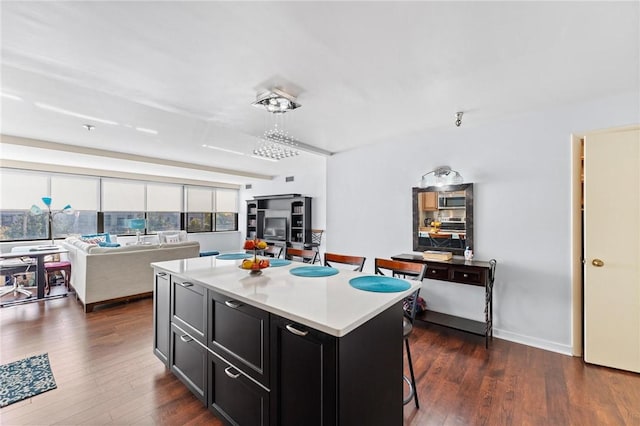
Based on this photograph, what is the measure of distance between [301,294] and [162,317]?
1.51 metres

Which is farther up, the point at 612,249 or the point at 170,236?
the point at 612,249

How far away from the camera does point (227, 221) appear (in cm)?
941

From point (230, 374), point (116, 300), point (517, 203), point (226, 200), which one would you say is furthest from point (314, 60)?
point (226, 200)

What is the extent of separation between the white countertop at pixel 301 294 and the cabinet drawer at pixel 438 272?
4.55ft

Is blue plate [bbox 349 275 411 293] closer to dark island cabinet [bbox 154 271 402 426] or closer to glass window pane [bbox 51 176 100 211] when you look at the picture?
dark island cabinet [bbox 154 271 402 426]

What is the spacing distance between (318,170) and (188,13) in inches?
203

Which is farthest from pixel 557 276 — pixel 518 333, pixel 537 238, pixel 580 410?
pixel 580 410

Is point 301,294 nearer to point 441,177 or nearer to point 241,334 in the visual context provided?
point 241,334

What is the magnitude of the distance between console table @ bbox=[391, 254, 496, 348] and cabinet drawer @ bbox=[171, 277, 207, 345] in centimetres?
237

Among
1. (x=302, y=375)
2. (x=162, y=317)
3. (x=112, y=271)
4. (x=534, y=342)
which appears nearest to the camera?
(x=302, y=375)

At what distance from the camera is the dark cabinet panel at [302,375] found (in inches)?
46.1

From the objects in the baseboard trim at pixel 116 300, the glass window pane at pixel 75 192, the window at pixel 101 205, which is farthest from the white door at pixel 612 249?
the glass window pane at pixel 75 192

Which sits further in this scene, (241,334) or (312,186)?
(312,186)

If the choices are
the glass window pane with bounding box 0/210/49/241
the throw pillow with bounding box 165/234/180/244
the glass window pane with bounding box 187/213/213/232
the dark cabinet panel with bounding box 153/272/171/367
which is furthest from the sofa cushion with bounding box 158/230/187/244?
the dark cabinet panel with bounding box 153/272/171/367
